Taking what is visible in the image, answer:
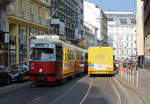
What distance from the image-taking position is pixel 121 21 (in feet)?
446

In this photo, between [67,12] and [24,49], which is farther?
[67,12]

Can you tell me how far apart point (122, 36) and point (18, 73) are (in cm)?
10123

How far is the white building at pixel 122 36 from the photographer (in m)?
116

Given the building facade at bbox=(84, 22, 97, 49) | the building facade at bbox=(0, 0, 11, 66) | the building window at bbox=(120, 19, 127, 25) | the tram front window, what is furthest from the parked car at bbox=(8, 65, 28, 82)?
the building window at bbox=(120, 19, 127, 25)

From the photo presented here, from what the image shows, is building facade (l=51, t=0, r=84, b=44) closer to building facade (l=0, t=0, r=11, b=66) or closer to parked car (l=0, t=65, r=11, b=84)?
building facade (l=0, t=0, r=11, b=66)

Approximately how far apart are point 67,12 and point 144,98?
45.1 m

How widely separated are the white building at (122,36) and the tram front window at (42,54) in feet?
297

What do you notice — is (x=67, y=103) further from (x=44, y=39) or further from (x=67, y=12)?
(x=67, y=12)

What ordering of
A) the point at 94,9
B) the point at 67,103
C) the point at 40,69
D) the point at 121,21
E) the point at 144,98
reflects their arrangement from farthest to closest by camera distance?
the point at 121,21 → the point at 94,9 → the point at 40,69 → the point at 144,98 → the point at 67,103

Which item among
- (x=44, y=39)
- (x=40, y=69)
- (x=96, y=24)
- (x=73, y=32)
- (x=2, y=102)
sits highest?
(x=96, y=24)

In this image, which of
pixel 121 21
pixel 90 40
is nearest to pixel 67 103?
pixel 90 40

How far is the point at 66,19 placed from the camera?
55375mm

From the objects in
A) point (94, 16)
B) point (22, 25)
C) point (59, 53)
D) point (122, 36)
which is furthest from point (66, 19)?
point (122, 36)

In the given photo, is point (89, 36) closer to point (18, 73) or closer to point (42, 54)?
point (18, 73)
